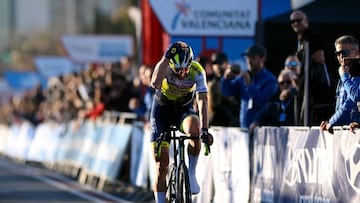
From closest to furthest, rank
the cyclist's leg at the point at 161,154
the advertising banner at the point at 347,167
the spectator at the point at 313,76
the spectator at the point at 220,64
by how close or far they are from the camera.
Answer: the advertising banner at the point at 347,167 → the cyclist's leg at the point at 161,154 → the spectator at the point at 313,76 → the spectator at the point at 220,64

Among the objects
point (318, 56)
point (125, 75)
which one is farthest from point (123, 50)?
point (318, 56)

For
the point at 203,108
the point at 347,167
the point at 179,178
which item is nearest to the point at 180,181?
the point at 179,178

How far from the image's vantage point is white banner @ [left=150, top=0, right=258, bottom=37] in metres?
21.0

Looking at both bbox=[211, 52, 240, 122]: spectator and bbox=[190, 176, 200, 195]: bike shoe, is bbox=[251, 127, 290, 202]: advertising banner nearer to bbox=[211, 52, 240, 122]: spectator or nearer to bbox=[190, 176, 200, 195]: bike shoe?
bbox=[190, 176, 200, 195]: bike shoe

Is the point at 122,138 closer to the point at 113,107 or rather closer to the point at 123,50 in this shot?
the point at 113,107

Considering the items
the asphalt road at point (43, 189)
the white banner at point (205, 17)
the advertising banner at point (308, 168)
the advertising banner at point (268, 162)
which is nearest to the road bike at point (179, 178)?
the advertising banner at point (308, 168)

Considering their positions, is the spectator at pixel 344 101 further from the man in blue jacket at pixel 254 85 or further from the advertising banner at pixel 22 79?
the advertising banner at pixel 22 79

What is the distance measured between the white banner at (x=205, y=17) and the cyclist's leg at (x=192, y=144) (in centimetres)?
749

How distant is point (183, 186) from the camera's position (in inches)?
522

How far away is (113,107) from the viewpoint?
24.4m

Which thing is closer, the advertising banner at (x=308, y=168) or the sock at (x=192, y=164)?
the advertising banner at (x=308, y=168)

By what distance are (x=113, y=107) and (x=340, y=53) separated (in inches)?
477

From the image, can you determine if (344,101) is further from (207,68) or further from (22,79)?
(22,79)

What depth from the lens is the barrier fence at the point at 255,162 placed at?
1217cm
